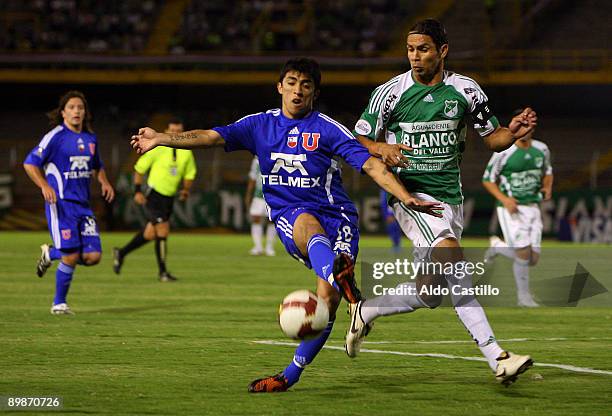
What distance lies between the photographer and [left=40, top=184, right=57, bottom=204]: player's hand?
40.1ft

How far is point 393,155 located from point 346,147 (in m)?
0.42

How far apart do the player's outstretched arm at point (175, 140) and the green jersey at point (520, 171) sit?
24.0ft

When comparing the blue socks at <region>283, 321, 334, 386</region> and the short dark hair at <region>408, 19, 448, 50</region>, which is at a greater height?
the short dark hair at <region>408, 19, 448, 50</region>

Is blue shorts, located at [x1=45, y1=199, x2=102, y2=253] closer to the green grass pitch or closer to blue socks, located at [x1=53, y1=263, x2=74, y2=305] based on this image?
blue socks, located at [x1=53, y1=263, x2=74, y2=305]

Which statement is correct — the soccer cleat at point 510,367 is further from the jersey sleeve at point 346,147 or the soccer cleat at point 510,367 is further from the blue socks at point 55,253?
the blue socks at point 55,253

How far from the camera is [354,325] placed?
27.6ft

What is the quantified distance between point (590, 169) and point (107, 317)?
90.9ft

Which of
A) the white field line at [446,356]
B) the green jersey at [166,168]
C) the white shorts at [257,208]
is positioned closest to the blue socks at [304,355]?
the white field line at [446,356]

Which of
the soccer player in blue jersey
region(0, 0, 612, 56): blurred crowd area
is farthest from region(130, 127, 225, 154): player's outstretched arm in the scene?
region(0, 0, 612, 56): blurred crowd area

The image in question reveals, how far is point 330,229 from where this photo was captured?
7676mm

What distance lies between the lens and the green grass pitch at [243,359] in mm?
6969

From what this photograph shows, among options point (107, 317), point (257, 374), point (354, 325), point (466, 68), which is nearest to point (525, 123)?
point (354, 325)

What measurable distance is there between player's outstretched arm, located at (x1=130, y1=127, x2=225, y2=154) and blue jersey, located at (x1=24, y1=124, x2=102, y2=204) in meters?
5.35

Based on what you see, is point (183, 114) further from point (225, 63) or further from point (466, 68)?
point (466, 68)
